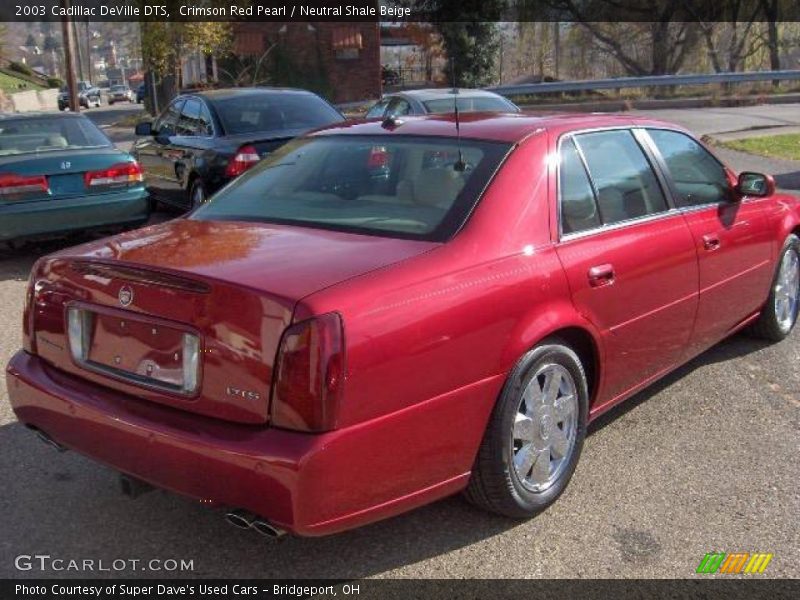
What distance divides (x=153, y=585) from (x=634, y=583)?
166 centimetres

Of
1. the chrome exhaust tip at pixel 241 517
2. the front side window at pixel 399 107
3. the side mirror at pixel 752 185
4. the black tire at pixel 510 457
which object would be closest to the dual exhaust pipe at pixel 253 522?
the chrome exhaust tip at pixel 241 517

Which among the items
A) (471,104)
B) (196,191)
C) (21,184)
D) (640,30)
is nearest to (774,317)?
(196,191)

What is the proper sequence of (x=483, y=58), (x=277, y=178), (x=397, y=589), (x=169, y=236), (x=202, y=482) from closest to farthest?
(x=202, y=482) → (x=397, y=589) → (x=169, y=236) → (x=277, y=178) → (x=483, y=58)

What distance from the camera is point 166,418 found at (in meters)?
2.83

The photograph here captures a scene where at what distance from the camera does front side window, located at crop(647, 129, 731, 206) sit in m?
4.42

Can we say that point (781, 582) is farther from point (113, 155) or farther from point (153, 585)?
point (113, 155)

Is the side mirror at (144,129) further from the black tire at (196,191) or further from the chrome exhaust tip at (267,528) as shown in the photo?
the chrome exhaust tip at (267,528)

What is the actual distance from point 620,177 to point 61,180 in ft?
17.8

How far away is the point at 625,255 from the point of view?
12.3 ft

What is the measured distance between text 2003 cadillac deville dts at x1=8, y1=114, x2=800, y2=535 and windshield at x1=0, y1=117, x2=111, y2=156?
4739 mm

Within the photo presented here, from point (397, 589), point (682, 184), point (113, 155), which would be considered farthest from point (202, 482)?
point (113, 155)

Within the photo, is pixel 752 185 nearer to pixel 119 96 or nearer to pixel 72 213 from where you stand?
pixel 72 213

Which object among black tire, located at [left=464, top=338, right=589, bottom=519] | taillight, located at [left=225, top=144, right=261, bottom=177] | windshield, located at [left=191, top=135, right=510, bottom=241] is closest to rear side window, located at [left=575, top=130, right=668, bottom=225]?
windshield, located at [left=191, top=135, right=510, bottom=241]

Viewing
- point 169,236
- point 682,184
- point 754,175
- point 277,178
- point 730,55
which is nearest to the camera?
point 169,236
